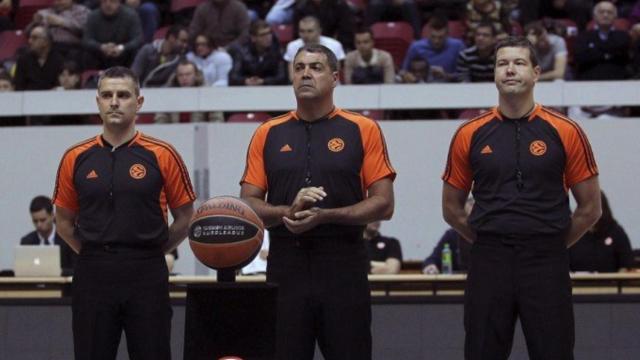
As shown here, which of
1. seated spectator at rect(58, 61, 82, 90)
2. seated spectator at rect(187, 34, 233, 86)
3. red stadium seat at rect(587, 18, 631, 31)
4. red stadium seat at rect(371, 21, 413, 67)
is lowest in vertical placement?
seated spectator at rect(58, 61, 82, 90)

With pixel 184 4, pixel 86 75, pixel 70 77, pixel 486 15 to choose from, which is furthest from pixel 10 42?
pixel 486 15

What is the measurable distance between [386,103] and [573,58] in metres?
2.26

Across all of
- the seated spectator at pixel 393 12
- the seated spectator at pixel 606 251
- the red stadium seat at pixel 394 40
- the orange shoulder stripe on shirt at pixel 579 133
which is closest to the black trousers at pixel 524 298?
the orange shoulder stripe on shirt at pixel 579 133

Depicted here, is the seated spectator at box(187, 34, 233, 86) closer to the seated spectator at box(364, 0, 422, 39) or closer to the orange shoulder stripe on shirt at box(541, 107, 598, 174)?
the seated spectator at box(364, 0, 422, 39)

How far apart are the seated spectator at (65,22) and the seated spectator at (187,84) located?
2024mm

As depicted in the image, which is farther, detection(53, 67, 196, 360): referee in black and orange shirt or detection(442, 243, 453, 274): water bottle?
detection(442, 243, 453, 274): water bottle

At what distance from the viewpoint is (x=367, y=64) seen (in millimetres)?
13000

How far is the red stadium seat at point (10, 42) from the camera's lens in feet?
50.5

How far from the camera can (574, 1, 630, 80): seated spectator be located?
1312 centimetres

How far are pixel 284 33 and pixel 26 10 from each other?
338 centimetres

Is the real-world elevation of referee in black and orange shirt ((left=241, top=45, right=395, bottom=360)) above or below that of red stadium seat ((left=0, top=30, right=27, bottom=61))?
below

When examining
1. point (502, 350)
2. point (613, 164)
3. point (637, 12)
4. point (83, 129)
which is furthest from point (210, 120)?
point (502, 350)

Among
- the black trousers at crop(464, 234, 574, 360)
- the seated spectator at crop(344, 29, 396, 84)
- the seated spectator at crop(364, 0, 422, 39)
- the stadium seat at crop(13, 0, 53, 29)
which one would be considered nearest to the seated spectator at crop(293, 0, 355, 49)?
the seated spectator at crop(364, 0, 422, 39)

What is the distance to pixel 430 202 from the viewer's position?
1234 cm
